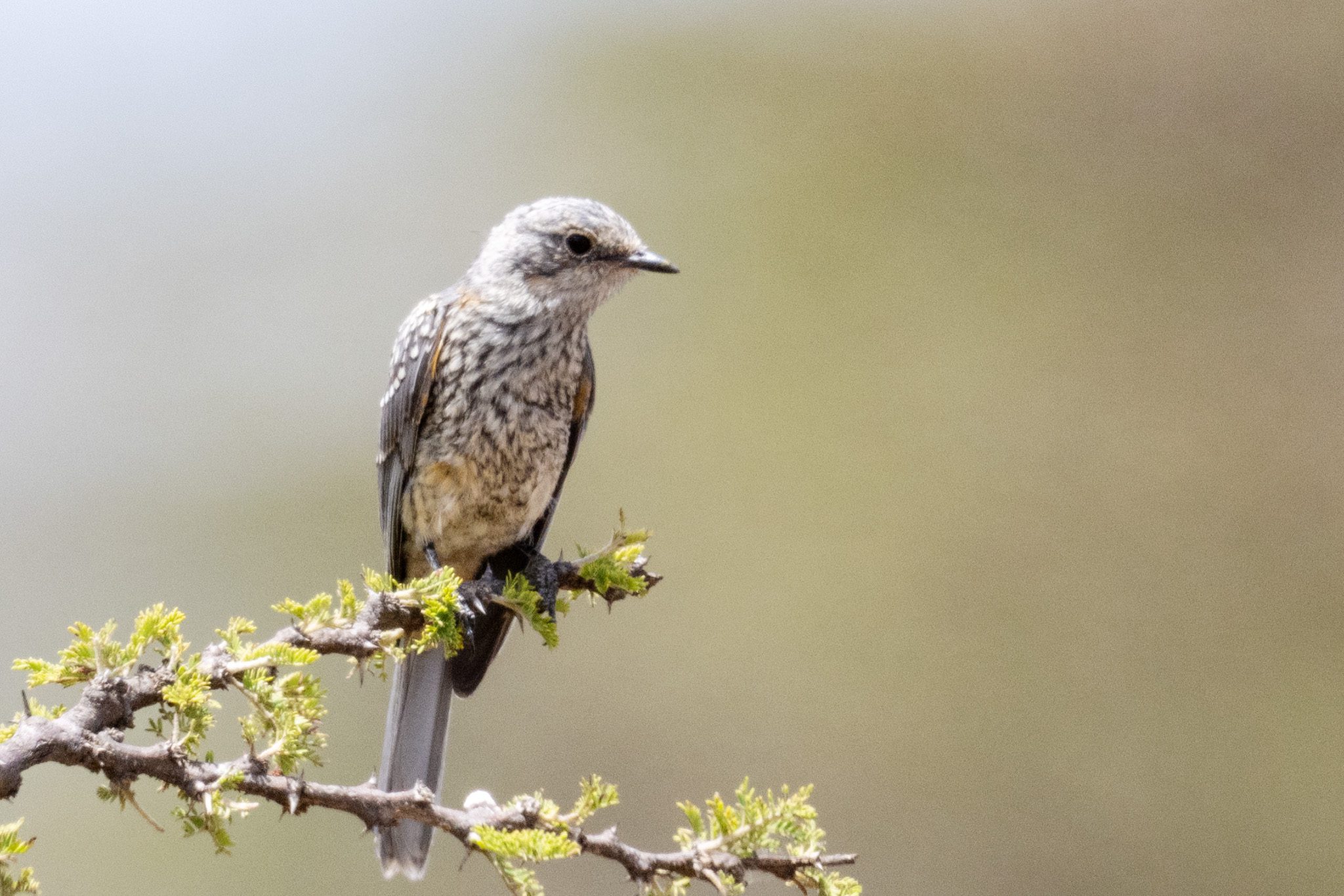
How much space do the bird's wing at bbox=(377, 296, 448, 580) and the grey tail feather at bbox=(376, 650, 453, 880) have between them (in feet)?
1.13

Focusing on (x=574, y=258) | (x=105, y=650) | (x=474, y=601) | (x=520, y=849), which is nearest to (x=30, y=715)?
(x=105, y=650)

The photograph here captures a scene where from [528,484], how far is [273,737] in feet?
6.19

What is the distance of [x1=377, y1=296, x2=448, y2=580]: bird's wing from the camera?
396 centimetres

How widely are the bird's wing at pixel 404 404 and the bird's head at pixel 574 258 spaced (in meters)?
0.25

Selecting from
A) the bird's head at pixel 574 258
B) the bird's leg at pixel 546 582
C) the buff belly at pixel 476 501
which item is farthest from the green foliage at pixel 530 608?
the bird's head at pixel 574 258

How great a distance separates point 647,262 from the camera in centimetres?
387

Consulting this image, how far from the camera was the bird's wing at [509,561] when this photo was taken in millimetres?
3893

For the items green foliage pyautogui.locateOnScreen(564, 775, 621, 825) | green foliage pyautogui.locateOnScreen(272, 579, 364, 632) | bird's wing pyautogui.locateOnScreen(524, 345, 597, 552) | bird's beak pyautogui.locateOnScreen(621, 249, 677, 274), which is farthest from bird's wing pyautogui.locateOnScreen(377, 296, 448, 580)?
green foliage pyautogui.locateOnScreen(564, 775, 621, 825)

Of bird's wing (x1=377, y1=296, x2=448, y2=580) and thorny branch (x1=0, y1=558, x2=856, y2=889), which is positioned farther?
bird's wing (x1=377, y1=296, x2=448, y2=580)

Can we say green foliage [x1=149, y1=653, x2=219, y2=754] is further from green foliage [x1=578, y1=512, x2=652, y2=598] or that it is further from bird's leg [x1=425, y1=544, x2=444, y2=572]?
bird's leg [x1=425, y1=544, x2=444, y2=572]

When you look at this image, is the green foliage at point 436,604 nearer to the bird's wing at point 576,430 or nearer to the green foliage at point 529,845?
the green foliage at point 529,845

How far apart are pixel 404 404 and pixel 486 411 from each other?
14.3 inches

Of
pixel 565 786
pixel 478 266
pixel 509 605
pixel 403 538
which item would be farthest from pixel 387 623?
pixel 565 786

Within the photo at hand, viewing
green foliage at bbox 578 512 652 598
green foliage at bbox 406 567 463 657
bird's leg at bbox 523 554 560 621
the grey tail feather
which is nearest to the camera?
green foliage at bbox 406 567 463 657
